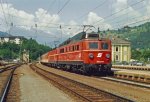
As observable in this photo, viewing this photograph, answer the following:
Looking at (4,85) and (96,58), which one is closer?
(4,85)

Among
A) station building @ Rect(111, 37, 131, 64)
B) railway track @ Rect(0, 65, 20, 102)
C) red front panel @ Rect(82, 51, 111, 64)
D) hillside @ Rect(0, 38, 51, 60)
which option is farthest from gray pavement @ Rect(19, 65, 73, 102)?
hillside @ Rect(0, 38, 51, 60)

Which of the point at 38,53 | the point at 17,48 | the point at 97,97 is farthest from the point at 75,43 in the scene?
the point at 38,53

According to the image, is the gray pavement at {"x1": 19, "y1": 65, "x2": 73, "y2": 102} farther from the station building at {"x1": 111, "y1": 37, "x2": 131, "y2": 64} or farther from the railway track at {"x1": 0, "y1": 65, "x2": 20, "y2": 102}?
the station building at {"x1": 111, "y1": 37, "x2": 131, "y2": 64}

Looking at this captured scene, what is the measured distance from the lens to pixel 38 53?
596ft

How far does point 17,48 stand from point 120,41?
51.5 m

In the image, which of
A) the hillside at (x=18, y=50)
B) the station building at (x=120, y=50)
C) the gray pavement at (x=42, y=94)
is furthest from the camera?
the hillside at (x=18, y=50)

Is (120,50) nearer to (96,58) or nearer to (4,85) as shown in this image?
(96,58)

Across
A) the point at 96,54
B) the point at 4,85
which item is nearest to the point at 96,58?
the point at 96,54

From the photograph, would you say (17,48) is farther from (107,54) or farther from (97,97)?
(97,97)

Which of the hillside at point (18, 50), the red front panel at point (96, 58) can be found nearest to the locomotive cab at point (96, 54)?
the red front panel at point (96, 58)

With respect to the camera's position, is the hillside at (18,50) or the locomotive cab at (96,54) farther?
the hillside at (18,50)

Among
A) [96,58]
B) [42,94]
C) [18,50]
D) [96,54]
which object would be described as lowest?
[42,94]

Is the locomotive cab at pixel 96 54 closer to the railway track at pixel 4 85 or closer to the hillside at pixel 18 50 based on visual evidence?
the railway track at pixel 4 85

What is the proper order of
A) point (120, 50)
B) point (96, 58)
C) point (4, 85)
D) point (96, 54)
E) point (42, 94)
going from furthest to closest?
point (120, 50), point (96, 54), point (96, 58), point (4, 85), point (42, 94)
